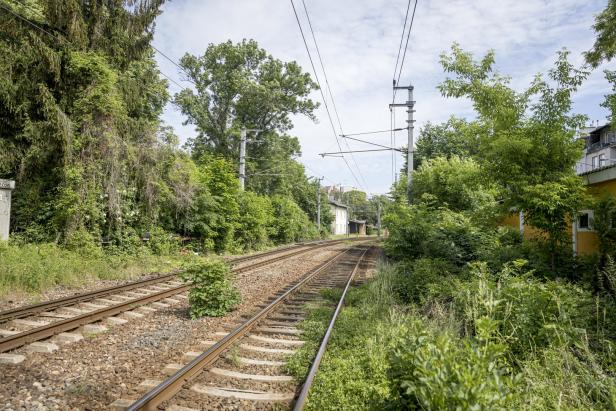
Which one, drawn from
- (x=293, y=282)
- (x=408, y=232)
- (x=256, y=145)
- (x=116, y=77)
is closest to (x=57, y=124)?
(x=116, y=77)

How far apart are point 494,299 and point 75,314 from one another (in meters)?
7.20

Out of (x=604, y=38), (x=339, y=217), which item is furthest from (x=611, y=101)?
(x=339, y=217)

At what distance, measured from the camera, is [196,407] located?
14.1 ft

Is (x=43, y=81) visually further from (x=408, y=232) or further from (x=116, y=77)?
(x=408, y=232)

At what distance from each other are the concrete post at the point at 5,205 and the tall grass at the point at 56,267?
68 cm

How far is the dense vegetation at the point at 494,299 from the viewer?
3560 mm

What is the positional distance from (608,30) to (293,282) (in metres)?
10.3

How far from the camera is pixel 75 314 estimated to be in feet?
25.8

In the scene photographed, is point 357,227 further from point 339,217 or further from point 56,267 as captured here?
point 56,267

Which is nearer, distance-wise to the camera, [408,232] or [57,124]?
[57,124]

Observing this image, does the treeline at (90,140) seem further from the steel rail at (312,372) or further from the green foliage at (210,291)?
the steel rail at (312,372)

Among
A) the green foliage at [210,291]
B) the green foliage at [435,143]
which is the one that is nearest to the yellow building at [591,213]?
the green foliage at [210,291]

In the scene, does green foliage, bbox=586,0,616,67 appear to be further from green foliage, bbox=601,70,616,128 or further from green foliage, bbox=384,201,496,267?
green foliage, bbox=384,201,496,267

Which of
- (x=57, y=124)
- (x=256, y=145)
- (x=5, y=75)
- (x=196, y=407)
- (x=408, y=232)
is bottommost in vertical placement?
(x=196, y=407)
